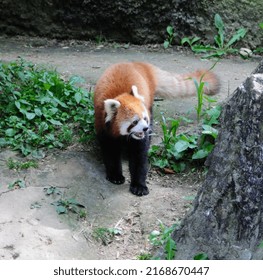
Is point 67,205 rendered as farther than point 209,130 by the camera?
No

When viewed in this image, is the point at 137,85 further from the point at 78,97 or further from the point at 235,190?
the point at 235,190

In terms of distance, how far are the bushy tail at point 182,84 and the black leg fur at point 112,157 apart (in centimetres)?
114

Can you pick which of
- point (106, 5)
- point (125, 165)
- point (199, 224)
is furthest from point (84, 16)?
point (199, 224)

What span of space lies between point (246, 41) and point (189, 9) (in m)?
0.93

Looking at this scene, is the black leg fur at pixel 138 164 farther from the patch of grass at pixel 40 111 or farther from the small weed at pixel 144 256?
the small weed at pixel 144 256

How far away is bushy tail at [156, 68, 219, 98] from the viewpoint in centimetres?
589

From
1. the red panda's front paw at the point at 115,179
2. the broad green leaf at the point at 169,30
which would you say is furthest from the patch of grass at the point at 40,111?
the broad green leaf at the point at 169,30

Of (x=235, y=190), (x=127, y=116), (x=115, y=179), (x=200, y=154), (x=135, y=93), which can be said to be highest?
(x=235, y=190)

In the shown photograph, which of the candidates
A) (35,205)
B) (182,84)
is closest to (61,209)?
(35,205)

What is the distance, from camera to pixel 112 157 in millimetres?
5004

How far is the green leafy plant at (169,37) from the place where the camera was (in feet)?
25.7

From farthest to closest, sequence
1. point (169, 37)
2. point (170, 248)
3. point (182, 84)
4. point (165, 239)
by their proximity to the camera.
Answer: point (169, 37) → point (182, 84) → point (165, 239) → point (170, 248)

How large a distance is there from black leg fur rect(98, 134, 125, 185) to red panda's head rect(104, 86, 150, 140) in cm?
9

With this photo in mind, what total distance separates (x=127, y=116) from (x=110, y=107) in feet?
0.55
